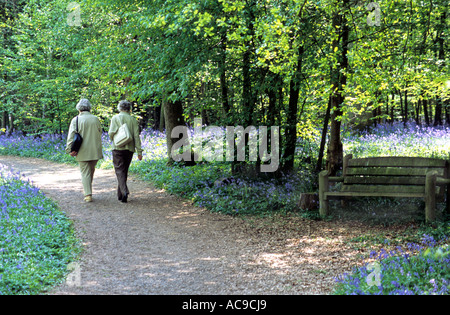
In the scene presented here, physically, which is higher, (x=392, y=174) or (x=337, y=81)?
(x=337, y=81)

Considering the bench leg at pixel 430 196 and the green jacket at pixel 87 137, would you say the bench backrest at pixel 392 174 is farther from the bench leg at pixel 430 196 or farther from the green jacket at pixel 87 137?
the green jacket at pixel 87 137

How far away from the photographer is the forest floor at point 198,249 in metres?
4.86

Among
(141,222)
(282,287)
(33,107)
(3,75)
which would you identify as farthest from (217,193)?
(3,75)

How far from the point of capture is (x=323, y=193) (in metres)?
7.66

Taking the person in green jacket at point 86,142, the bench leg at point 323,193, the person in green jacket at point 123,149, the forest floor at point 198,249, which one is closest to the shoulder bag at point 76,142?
the person in green jacket at point 86,142

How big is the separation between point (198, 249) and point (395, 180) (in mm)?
3677

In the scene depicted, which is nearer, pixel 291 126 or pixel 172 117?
pixel 291 126

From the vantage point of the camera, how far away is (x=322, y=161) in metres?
10.4

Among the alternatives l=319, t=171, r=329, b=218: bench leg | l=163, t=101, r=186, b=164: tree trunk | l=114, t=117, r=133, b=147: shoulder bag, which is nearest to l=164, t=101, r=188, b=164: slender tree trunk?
l=163, t=101, r=186, b=164: tree trunk

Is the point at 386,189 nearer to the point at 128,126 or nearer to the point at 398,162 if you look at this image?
the point at 398,162

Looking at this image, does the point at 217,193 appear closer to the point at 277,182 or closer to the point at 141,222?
the point at 277,182

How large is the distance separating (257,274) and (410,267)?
5.88 feet

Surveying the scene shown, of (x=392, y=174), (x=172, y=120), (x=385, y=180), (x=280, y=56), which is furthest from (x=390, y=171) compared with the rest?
(x=172, y=120)
